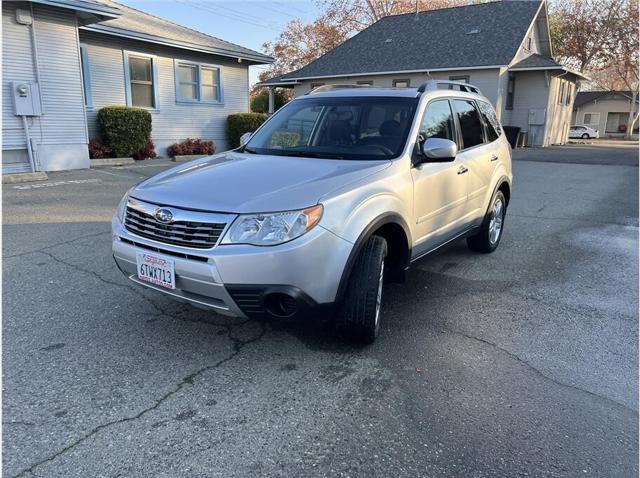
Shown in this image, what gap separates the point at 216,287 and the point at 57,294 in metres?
2.25

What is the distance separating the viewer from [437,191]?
418 cm

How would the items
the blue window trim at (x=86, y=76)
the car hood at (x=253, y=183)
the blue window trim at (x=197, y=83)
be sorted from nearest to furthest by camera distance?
the car hood at (x=253, y=183) < the blue window trim at (x=86, y=76) < the blue window trim at (x=197, y=83)

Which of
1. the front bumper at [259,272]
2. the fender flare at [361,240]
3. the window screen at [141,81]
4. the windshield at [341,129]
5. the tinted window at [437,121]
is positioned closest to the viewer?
the front bumper at [259,272]

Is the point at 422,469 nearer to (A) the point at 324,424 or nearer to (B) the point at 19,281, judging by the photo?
(A) the point at 324,424

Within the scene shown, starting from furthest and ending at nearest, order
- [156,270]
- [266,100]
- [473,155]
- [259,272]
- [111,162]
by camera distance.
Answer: [266,100] → [111,162] → [473,155] → [156,270] → [259,272]

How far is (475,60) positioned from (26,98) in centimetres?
1943

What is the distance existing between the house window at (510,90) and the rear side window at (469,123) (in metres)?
21.9

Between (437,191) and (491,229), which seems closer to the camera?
(437,191)

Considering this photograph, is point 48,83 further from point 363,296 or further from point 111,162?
point 363,296

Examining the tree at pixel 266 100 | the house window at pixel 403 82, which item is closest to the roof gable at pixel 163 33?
the house window at pixel 403 82

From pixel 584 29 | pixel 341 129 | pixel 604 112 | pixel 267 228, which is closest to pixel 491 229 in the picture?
pixel 341 129

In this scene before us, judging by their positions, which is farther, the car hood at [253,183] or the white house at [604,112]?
the white house at [604,112]

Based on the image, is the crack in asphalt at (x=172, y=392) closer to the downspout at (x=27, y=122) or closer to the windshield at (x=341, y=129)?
the windshield at (x=341, y=129)

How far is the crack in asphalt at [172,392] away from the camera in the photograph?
7.57 ft
